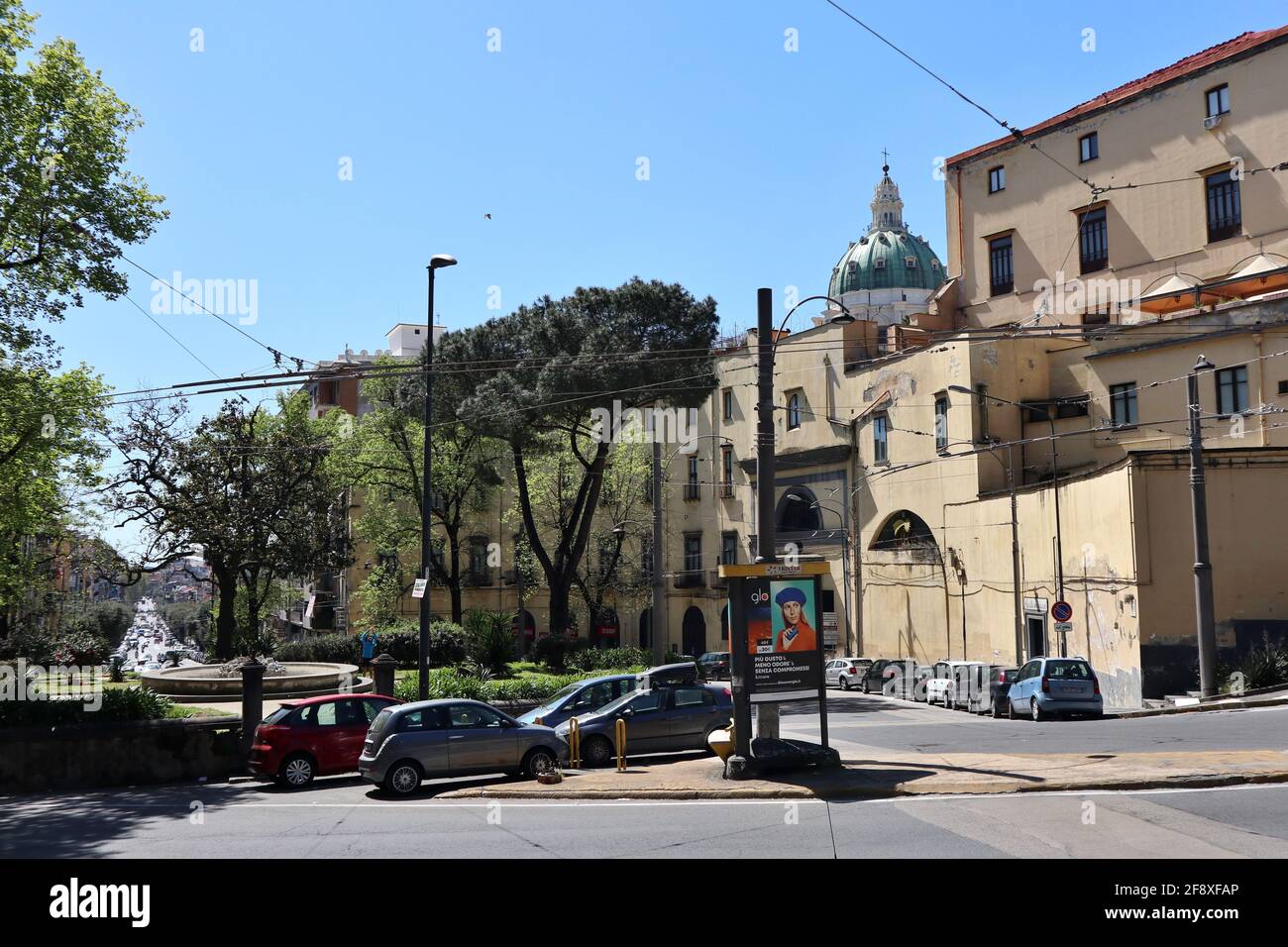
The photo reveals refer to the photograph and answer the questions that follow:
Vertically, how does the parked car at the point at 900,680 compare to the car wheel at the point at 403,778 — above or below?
below

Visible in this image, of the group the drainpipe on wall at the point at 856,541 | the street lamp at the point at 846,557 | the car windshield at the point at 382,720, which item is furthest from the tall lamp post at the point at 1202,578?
the street lamp at the point at 846,557

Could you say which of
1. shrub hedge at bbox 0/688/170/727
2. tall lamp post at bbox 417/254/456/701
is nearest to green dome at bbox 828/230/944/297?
tall lamp post at bbox 417/254/456/701

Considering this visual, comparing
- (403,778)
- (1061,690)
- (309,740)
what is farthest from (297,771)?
(1061,690)

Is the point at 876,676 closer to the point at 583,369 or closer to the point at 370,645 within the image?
the point at 583,369

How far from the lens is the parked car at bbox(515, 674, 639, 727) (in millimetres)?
21047

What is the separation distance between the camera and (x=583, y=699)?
71.1ft

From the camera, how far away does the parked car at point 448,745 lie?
16.5 meters

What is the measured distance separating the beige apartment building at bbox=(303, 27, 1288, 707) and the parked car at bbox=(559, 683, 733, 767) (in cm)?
1296

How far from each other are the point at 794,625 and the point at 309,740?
28.4ft

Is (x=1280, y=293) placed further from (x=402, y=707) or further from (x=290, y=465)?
(x=290, y=465)

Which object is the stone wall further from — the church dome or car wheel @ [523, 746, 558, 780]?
the church dome

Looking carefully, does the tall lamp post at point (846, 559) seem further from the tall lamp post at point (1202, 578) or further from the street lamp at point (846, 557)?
the tall lamp post at point (1202, 578)

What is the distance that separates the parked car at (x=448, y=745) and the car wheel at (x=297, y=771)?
6.22ft

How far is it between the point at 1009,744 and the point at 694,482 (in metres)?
43.5
